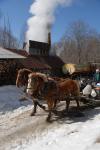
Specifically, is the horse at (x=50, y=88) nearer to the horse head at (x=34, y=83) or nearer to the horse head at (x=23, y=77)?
the horse head at (x=34, y=83)

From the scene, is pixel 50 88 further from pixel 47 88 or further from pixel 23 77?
pixel 23 77

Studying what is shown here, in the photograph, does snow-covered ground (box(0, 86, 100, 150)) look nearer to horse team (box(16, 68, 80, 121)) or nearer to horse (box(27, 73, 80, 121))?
horse team (box(16, 68, 80, 121))

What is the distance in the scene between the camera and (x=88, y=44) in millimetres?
70062

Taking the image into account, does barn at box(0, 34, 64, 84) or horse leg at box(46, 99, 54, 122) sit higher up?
barn at box(0, 34, 64, 84)

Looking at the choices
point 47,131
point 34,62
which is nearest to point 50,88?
point 47,131

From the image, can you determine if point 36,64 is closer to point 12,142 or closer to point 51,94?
point 51,94

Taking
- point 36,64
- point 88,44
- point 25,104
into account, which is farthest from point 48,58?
point 88,44

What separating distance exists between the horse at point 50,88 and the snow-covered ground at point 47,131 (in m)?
0.73

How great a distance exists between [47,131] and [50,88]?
6.10 feet

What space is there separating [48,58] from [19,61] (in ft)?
29.1

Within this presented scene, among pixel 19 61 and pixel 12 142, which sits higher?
pixel 19 61

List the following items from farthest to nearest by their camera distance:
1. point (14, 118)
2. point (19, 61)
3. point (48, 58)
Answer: point (48, 58) < point (19, 61) < point (14, 118)

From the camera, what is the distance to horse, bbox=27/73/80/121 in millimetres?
11734

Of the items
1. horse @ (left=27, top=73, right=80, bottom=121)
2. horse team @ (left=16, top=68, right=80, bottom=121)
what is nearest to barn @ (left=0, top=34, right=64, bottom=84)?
horse team @ (left=16, top=68, right=80, bottom=121)
